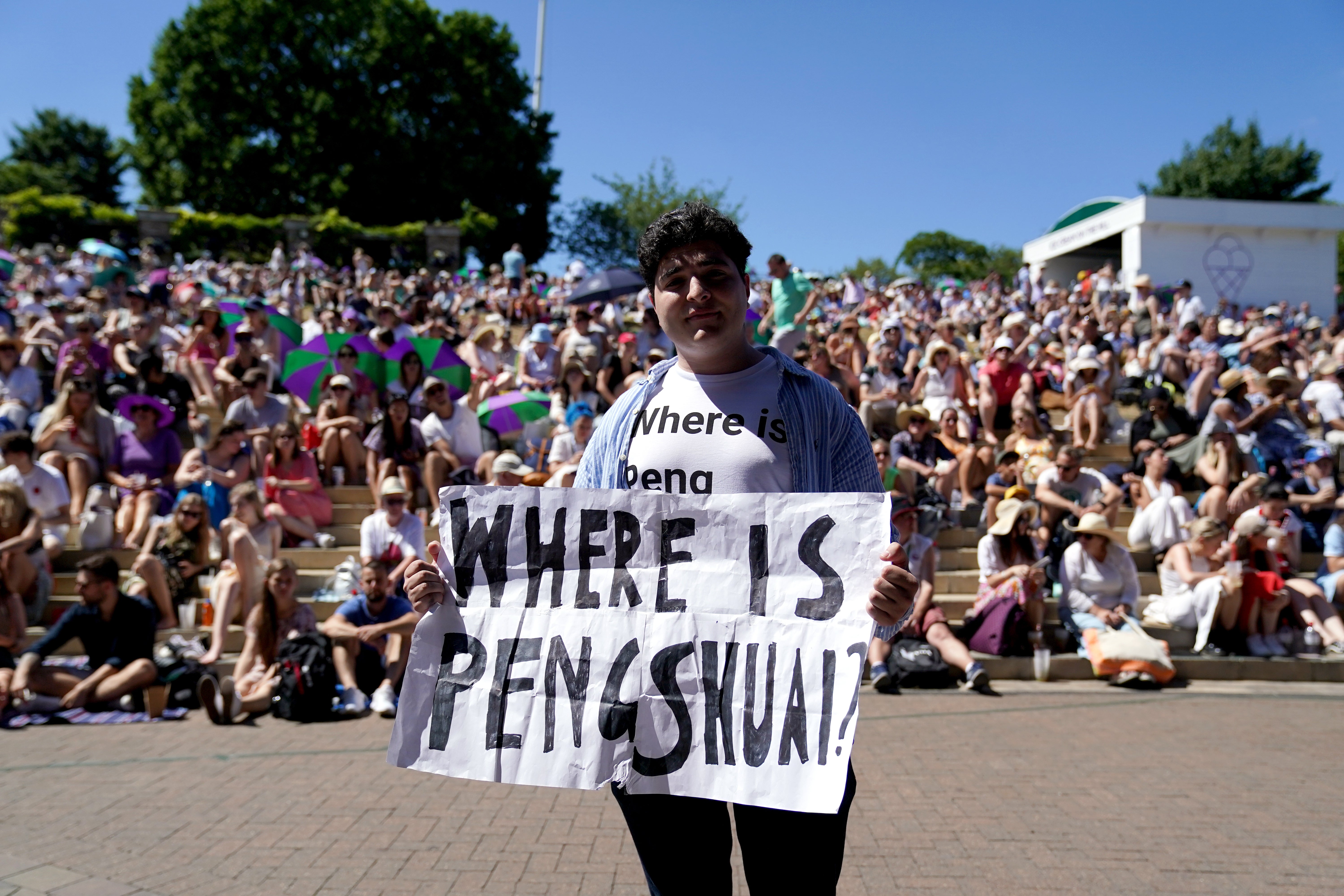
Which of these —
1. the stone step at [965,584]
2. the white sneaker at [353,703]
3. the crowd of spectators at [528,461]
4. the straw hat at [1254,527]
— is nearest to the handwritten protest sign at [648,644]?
the crowd of spectators at [528,461]

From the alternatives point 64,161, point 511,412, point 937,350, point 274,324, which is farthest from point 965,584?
point 64,161

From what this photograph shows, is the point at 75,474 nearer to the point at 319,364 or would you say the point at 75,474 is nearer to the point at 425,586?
the point at 319,364

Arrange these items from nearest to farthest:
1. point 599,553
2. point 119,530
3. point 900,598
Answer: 1. point 900,598
2. point 599,553
3. point 119,530

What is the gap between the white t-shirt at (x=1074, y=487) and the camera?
9258 millimetres

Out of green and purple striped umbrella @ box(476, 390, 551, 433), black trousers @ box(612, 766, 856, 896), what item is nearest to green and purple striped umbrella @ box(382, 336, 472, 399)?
green and purple striped umbrella @ box(476, 390, 551, 433)

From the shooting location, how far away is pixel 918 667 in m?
7.38

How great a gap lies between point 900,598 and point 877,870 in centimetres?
224

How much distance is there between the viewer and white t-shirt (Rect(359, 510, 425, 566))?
26.0ft

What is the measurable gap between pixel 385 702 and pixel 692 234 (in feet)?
17.8

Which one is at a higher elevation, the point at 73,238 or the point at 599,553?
the point at 73,238

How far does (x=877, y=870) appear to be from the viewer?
389 centimetres

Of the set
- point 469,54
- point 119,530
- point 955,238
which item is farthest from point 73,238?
point 955,238

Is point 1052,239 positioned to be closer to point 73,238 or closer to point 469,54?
point 469,54

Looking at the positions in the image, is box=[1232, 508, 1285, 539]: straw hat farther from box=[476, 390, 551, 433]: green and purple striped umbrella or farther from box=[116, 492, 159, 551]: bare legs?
box=[116, 492, 159, 551]: bare legs
